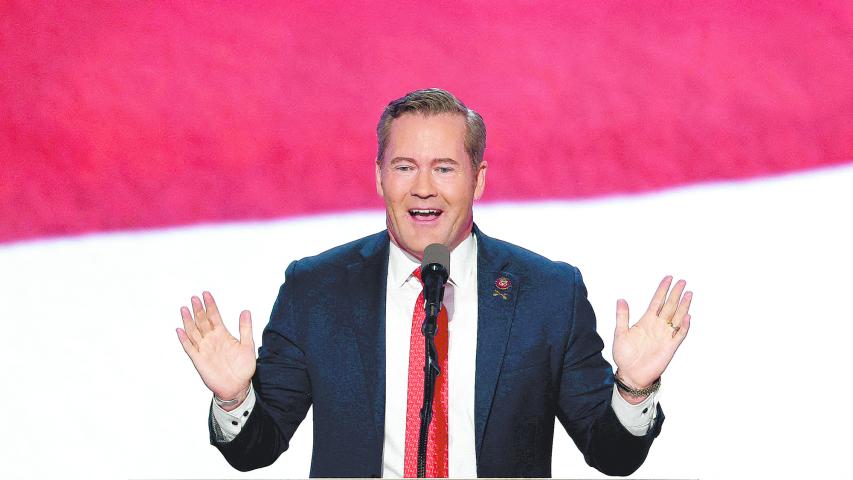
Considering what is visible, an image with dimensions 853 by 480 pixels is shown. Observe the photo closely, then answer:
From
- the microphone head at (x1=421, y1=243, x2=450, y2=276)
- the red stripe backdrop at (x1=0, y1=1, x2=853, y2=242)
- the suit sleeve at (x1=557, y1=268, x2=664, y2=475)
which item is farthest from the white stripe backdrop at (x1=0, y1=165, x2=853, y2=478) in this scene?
the microphone head at (x1=421, y1=243, x2=450, y2=276)

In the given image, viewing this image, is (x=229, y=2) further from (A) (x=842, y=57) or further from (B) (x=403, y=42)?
(A) (x=842, y=57)

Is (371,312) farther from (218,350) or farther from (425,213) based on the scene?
(218,350)

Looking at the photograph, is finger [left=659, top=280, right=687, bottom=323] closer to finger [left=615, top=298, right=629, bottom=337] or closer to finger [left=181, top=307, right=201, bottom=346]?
finger [left=615, top=298, right=629, bottom=337]

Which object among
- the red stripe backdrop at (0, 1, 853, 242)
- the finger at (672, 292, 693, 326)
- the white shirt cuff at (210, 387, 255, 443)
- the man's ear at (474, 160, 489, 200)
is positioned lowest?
the white shirt cuff at (210, 387, 255, 443)

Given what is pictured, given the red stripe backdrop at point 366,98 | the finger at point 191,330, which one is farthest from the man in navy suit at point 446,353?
the red stripe backdrop at point 366,98

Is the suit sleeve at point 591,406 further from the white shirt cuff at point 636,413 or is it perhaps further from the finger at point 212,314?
the finger at point 212,314

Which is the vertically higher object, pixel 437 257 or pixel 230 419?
pixel 437 257

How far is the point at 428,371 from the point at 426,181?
72 centimetres

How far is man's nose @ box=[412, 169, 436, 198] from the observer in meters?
2.30

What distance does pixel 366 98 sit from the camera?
3.03 m

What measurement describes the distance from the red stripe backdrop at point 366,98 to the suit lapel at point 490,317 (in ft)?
2.01

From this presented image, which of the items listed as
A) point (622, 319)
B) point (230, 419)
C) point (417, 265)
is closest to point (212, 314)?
point (230, 419)

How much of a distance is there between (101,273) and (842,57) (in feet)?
7.45

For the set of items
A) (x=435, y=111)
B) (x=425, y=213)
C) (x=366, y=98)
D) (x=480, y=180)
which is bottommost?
(x=425, y=213)
